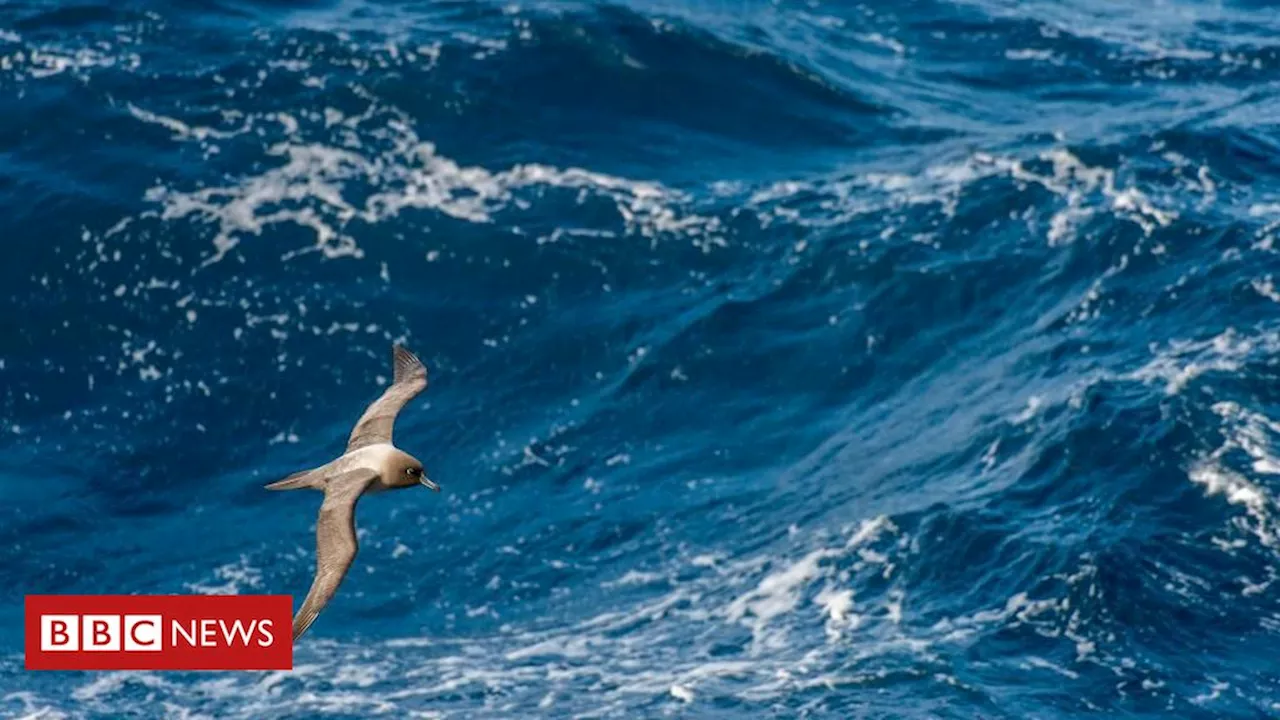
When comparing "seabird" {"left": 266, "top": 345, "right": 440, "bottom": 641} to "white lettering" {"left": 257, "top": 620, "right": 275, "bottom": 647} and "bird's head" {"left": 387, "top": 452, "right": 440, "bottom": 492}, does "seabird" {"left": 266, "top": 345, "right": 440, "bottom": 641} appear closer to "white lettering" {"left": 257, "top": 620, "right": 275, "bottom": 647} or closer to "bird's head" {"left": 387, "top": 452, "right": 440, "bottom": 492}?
"bird's head" {"left": 387, "top": 452, "right": 440, "bottom": 492}

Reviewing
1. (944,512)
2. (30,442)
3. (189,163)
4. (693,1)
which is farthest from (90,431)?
A: (693,1)

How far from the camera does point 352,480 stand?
3100 cm

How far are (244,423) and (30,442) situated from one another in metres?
5.59

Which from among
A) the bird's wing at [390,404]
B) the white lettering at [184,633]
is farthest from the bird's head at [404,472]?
the white lettering at [184,633]

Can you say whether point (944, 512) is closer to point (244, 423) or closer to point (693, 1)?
point (244, 423)

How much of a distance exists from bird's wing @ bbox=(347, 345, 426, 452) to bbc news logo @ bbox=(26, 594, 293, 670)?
446 inches

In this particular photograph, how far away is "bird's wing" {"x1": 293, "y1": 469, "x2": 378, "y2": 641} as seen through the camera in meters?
27.6

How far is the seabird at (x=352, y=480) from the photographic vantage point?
28.3 m

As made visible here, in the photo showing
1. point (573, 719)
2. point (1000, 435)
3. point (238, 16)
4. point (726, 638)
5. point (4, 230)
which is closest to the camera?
point (573, 719)

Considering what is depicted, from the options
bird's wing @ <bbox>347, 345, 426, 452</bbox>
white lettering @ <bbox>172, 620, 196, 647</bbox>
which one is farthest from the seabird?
white lettering @ <bbox>172, 620, 196, 647</bbox>

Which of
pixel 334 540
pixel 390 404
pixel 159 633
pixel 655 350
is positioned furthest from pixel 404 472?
pixel 655 350

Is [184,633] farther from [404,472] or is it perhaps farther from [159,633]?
[404,472]

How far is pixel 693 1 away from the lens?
71.1 metres

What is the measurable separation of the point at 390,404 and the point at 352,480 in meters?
3.97
